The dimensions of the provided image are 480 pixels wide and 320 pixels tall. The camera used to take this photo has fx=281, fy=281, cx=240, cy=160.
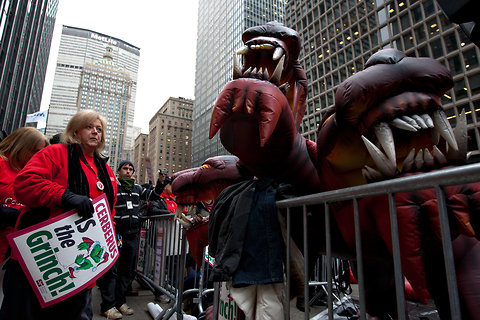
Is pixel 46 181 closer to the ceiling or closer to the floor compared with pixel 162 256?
closer to the ceiling

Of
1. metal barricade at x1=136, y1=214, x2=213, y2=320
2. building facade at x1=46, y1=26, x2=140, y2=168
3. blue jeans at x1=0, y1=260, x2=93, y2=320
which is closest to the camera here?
blue jeans at x1=0, y1=260, x2=93, y2=320

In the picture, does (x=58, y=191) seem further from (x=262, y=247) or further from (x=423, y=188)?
(x=423, y=188)

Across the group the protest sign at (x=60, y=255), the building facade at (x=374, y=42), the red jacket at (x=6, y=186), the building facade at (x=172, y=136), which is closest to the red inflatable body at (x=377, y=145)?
the protest sign at (x=60, y=255)

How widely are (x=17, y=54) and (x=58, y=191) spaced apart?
30.5 meters

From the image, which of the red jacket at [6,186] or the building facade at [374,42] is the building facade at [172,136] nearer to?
the building facade at [374,42]

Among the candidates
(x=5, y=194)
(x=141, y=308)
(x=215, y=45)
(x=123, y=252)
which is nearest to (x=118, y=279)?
(x=123, y=252)

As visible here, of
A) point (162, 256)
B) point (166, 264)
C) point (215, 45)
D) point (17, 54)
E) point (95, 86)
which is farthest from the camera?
point (95, 86)

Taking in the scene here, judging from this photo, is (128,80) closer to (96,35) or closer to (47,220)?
(96,35)

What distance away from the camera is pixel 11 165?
2.69m

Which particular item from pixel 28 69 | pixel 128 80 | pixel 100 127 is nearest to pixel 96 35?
pixel 128 80

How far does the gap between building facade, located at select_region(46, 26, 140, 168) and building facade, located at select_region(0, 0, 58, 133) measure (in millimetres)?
69562

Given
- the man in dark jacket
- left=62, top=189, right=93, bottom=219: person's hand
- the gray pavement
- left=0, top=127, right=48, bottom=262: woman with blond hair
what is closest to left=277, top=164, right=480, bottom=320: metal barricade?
left=62, top=189, right=93, bottom=219: person's hand

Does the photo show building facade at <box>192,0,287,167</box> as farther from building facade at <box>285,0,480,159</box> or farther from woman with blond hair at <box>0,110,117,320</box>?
woman with blond hair at <box>0,110,117,320</box>

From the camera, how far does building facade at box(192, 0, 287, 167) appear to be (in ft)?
216
